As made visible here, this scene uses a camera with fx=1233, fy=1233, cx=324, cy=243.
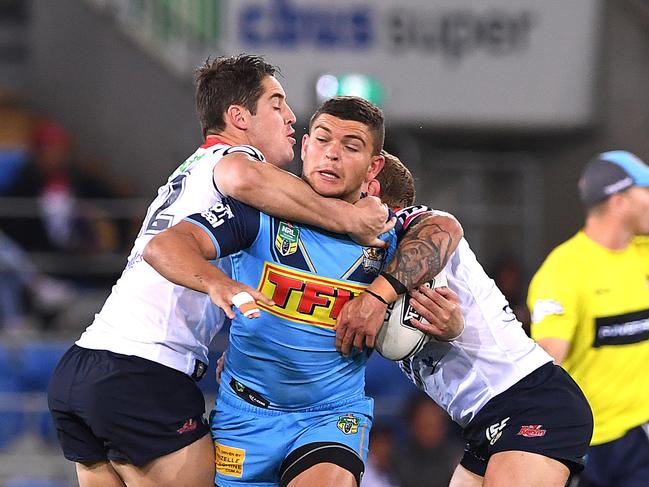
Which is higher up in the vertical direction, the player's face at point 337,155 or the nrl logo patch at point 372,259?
the player's face at point 337,155

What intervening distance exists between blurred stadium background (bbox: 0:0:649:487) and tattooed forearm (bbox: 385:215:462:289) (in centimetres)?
624

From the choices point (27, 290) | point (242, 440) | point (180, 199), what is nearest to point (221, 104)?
point (180, 199)

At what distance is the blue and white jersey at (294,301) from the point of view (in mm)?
4426

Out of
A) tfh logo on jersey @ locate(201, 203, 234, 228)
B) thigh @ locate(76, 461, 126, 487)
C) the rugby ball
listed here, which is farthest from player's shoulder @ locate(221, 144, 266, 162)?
thigh @ locate(76, 461, 126, 487)

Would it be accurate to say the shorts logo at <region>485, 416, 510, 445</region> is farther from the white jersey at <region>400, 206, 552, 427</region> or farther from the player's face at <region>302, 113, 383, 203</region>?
the player's face at <region>302, 113, 383, 203</region>

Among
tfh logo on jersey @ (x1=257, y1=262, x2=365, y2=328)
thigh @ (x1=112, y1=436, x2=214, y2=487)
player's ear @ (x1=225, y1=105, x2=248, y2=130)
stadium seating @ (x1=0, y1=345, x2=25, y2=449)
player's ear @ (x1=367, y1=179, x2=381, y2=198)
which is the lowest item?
stadium seating @ (x1=0, y1=345, x2=25, y2=449)

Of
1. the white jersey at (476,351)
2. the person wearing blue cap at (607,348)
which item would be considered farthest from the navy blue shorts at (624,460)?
the white jersey at (476,351)

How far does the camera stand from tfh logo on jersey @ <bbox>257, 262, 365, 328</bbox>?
4426 mm

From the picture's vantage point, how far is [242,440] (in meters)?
4.61

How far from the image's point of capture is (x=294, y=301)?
4.44 meters

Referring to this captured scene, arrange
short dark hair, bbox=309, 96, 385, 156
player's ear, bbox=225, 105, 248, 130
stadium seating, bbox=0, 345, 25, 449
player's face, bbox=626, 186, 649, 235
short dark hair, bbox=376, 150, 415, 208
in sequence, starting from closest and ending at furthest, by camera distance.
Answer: short dark hair, bbox=309, 96, 385, 156, player's ear, bbox=225, 105, 248, 130, short dark hair, bbox=376, 150, 415, 208, player's face, bbox=626, 186, 649, 235, stadium seating, bbox=0, 345, 25, 449

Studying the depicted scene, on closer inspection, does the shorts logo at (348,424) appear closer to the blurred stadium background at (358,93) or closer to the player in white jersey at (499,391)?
the player in white jersey at (499,391)

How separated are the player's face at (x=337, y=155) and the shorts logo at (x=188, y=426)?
1.02 meters

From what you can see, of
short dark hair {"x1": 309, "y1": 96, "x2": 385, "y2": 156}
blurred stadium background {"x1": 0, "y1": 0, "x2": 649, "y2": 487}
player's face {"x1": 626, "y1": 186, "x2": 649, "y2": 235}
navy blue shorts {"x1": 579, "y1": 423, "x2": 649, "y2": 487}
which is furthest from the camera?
blurred stadium background {"x1": 0, "y1": 0, "x2": 649, "y2": 487}
